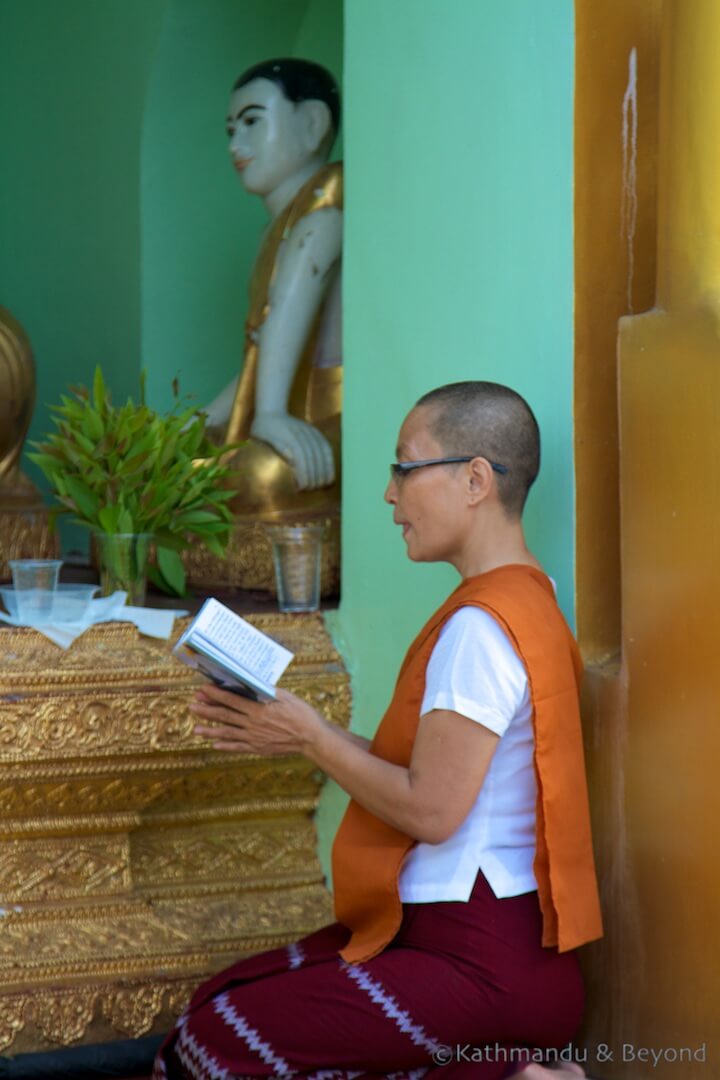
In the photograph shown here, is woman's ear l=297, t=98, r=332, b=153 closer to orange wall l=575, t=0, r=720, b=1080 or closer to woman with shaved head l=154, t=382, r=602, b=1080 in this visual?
orange wall l=575, t=0, r=720, b=1080

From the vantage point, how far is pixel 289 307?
3027 mm

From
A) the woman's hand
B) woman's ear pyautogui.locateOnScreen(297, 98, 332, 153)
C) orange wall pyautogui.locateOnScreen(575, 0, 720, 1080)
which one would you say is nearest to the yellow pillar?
orange wall pyautogui.locateOnScreen(575, 0, 720, 1080)

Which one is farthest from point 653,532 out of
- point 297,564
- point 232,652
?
point 297,564

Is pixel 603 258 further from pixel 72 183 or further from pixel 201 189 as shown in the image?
pixel 72 183

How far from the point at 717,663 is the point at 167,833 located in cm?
123

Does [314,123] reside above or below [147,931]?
above

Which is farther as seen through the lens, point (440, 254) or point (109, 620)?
point (109, 620)

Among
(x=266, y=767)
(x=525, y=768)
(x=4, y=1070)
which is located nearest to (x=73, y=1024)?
(x=4, y=1070)

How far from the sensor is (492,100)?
2217 millimetres

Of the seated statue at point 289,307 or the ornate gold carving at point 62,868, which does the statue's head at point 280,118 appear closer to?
the seated statue at point 289,307

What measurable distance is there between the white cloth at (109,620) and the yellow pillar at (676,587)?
3.19 feet

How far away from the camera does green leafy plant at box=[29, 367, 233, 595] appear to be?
272 cm

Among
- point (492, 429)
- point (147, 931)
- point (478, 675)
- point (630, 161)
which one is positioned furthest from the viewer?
point (147, 931)

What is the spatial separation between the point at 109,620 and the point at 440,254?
86 cm
